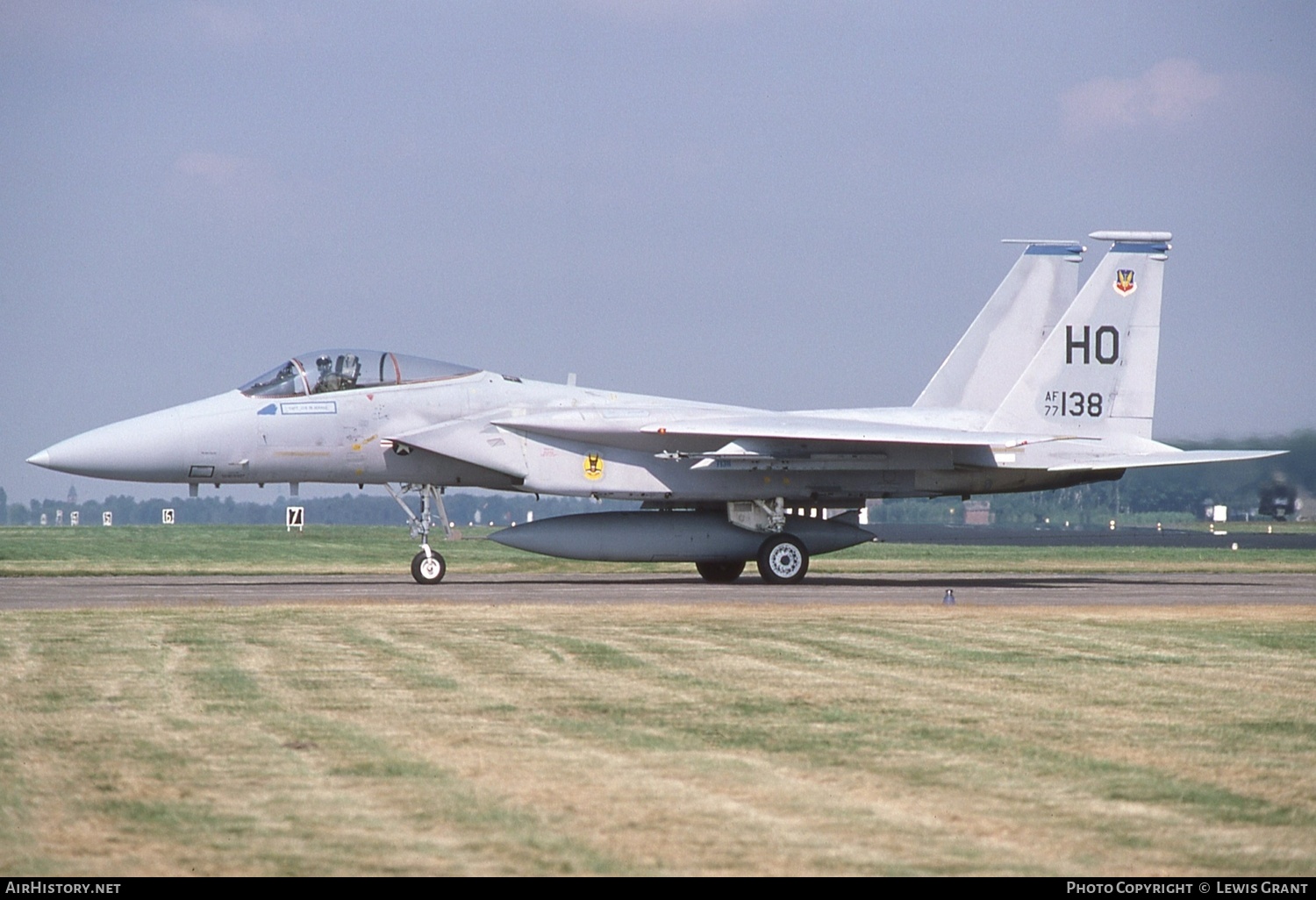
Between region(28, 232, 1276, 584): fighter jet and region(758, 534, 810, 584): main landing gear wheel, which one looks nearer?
region(28, 232, 1276, 584): fighter jet

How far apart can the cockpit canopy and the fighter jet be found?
2cm

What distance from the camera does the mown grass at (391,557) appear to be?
2625 centimetres

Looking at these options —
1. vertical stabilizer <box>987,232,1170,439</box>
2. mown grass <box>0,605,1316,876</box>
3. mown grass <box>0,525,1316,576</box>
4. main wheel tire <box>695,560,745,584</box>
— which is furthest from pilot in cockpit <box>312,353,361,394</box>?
vertical stabilizer <box>987,232,1170,439</box>

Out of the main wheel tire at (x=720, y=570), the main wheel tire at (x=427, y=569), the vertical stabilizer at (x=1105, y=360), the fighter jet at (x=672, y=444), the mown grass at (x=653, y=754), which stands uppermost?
the vertical stabilizer at (x=1105, y=360)

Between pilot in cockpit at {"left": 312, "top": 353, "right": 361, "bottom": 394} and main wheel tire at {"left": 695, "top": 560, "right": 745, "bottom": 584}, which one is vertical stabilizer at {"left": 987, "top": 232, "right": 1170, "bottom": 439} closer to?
main wheel tire at {"left": 695, "top": 560, "right": 745, "bottom": 584}

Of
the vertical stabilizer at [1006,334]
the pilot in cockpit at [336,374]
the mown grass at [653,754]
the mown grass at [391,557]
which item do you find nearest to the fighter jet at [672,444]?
the pilot in cockpit at [336,374]

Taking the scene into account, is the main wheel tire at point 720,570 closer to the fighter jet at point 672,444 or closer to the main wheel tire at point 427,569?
the fighter jet at point 672,444

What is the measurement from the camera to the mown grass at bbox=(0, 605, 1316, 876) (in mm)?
5180

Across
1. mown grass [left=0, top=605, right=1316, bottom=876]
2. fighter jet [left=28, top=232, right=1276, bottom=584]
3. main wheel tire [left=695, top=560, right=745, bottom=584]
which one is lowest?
mown grass [left=0, top=605, right=1316, bottom=876]

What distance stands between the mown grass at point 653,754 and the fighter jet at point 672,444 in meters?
8.60

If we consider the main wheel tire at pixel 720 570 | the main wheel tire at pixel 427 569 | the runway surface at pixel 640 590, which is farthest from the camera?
the main wheel tire at pixel 720 570

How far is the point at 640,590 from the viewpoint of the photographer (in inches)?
765

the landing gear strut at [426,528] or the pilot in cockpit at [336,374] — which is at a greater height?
the pilot in cockpit at [336,374]
